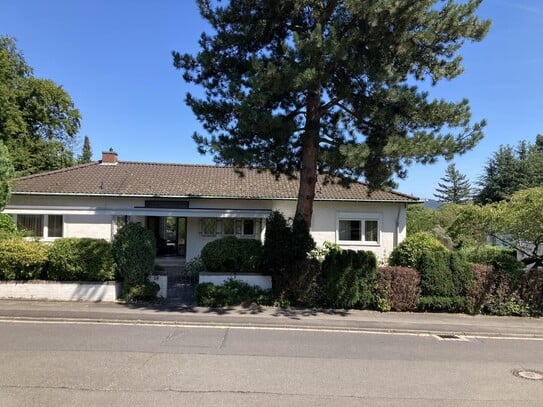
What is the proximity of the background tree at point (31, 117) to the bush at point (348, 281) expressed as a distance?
29.7 metres

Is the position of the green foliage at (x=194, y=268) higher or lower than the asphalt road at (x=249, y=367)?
higher

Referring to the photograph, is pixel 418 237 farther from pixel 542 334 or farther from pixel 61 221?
pixel 61 221

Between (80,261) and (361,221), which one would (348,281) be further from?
(361,221)

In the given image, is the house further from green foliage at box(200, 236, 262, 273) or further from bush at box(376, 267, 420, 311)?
bush at box(376, 267, 420, 311)

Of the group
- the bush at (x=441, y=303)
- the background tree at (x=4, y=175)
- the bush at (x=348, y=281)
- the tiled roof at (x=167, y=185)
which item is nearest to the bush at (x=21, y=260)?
the background tree at (x=4, y=175)

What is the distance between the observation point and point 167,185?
74.6 ft

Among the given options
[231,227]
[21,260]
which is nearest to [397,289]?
[21,260]

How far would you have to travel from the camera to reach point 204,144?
42.0 feet

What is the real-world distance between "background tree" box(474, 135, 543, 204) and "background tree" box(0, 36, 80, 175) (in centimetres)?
3827

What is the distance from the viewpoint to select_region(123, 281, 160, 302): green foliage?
1289cm

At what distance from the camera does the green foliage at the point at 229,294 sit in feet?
41.5

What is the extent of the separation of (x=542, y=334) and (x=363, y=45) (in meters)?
8.12

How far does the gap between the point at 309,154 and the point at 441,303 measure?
17.9ft

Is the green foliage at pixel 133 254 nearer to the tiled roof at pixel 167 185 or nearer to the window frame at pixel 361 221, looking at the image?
the tiled roof at pixel 167 185
